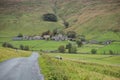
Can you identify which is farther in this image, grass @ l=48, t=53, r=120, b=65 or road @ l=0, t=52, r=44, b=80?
grass @ l=48, t=53, r=120, b=65

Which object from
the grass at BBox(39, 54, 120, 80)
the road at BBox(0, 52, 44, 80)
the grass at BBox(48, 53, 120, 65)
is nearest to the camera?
the road at BBox(0, 52, 44, 80)

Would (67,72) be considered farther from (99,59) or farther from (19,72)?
(99,59)

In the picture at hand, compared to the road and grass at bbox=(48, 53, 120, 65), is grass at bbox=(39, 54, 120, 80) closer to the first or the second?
the road

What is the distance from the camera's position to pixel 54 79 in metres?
31.8

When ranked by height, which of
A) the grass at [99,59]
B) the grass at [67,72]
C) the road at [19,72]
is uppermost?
the road at [19,72]

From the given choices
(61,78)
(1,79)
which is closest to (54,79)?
(61,78)

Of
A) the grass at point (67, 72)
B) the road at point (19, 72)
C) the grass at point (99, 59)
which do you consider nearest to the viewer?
the road at point (19, 72)

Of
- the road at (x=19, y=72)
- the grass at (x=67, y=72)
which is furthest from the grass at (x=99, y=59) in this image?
the road at (x=19, y=72)

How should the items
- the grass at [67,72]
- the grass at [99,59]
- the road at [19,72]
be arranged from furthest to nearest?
Answer: 1. the grass at [99,59]
2. the grass at [67,72]
3. the road at [19,72]

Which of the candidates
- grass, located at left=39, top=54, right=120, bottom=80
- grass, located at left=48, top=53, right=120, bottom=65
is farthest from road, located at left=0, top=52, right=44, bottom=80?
grass, located at left=48, top=53, right=120, bottom=65

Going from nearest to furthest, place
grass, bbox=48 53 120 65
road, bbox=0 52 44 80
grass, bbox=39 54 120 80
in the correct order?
road, bbox=0 52 44 80
grass, bbox=39 54 120 80
grass, bbox=48 53 120 65

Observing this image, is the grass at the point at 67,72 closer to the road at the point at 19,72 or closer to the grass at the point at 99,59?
the road at the point at 19,72

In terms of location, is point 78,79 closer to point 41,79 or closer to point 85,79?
point 85,79

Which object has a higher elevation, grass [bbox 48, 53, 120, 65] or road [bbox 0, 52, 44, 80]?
road [bbox 0, 52, 44, 80]
